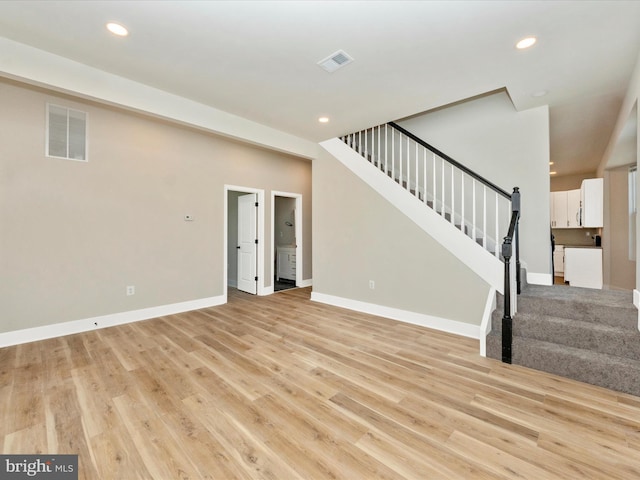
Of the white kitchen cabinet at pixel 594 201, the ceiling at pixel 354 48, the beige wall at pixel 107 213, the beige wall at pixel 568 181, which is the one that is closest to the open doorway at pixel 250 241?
the beige wall at pixel 107 213

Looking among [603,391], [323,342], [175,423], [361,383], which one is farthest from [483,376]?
[175,423]

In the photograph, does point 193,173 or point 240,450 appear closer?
point 240,450

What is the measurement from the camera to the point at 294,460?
5.25 ft

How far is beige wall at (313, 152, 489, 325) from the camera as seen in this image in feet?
12.1

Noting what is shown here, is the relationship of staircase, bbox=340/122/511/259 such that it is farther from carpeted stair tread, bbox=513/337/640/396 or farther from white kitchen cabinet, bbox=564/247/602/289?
white kitchen cabinet, bbox=564/247/602/289

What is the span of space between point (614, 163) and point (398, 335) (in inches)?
193

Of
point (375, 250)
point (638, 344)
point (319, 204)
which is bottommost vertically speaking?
point (638, 344)

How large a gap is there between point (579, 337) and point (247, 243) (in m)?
5.32

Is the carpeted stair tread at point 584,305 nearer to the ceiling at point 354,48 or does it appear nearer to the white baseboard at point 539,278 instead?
the white baseboard at point 539,278

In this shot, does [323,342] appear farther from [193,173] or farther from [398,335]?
[193,173]

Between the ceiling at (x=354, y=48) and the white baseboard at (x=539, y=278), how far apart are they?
2.29m

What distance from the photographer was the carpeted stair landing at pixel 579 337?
2.33 meters

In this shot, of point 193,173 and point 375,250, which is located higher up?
point 193,173

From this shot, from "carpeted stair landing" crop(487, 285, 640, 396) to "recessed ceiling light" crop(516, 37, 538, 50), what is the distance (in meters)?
2.53
